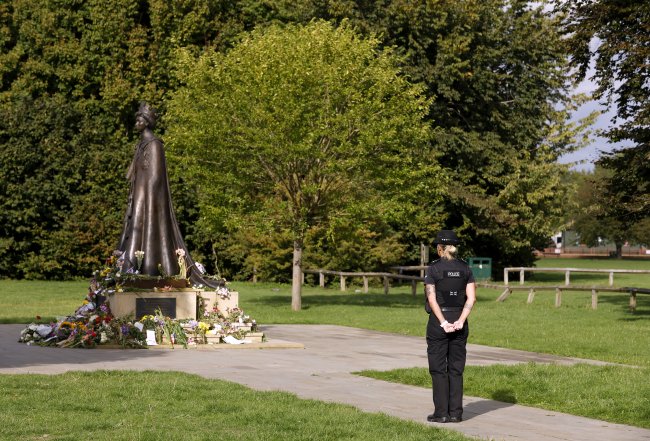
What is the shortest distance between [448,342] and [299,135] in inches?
806

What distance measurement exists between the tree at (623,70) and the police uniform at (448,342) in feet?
60.1

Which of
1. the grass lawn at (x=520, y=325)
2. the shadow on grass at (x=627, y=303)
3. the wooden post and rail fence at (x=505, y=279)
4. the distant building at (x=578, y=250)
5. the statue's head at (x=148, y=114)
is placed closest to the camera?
the grass lawn at (x=520, y=325)

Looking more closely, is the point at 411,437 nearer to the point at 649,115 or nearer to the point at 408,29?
the point at 649,115

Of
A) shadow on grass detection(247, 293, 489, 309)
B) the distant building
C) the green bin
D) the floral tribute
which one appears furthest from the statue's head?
the distant building

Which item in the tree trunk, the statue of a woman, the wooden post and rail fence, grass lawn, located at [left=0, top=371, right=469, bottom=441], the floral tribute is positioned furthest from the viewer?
the wooden post and rail fence

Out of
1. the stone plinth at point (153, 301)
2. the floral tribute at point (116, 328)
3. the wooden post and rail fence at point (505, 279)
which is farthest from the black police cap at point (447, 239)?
the wooden post and rail fence at point (505, 279)

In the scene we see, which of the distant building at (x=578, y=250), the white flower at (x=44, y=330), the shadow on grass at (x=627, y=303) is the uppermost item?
the distant building at (x=578, y=250)

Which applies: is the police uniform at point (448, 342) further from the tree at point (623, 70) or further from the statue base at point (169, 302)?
the tree at point (623, 70)

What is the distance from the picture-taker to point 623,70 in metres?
29.5

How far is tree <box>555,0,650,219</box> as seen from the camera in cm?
2900

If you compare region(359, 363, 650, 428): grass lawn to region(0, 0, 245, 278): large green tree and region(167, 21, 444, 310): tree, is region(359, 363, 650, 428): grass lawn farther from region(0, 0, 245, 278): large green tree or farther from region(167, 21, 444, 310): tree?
region(0, 0, 245, 278): large green tree

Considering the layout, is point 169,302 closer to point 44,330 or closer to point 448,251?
point 44,330

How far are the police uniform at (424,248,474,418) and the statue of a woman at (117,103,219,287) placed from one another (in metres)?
10.7

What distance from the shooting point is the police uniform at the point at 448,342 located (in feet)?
38.6
